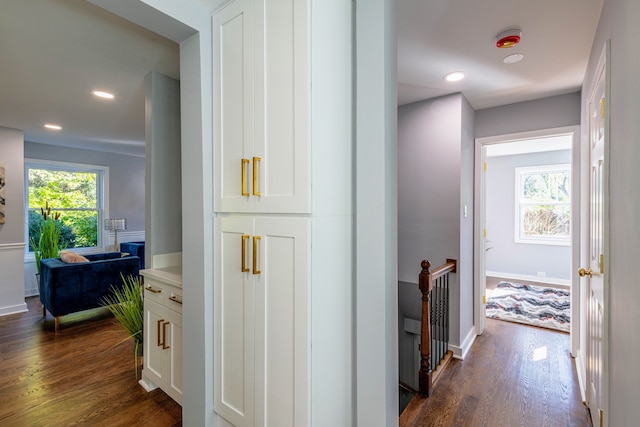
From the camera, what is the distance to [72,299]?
3492mm

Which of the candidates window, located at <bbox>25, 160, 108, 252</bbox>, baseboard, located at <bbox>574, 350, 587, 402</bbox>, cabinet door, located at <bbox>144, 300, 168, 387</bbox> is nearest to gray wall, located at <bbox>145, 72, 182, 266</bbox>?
cabinet door, located at <bbox>144, 300, 168, 387</bbox>

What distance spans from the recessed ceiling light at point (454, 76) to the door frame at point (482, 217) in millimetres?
1015

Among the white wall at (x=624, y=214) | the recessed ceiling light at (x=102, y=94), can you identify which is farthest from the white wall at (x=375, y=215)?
the recessed ceiling light at (x=102, y=94)

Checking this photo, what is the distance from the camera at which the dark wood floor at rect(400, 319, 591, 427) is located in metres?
2.01

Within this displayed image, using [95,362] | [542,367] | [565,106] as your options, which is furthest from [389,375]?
[565,106]

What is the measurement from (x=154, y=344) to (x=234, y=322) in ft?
3.80

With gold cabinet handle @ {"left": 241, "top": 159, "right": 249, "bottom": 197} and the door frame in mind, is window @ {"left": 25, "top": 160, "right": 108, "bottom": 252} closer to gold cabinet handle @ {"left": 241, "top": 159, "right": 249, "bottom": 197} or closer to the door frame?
gold cabinet handle @ {"left": 241, "top": 159, "right": 249, "bottom": 197}

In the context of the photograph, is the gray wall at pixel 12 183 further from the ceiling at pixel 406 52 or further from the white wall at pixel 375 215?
the white wall at pixel 375 215

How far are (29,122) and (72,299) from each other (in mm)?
2269

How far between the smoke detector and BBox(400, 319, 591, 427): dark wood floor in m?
2.48

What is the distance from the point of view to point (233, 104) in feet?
4.66

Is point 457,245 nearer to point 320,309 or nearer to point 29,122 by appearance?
point 320,309

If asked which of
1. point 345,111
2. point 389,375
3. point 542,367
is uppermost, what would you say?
point 345,111

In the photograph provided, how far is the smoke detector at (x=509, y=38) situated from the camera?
5.97 feet
